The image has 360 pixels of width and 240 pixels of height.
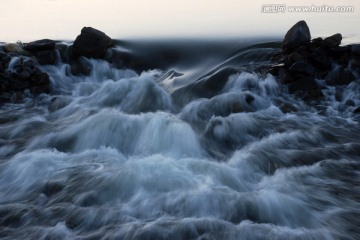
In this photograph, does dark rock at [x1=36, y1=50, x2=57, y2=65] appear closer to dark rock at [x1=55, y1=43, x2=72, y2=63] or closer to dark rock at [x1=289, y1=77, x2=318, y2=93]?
dark rock at [x1=55, y1=43, x2=72, y2=63]

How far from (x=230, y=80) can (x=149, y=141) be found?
4.55 m

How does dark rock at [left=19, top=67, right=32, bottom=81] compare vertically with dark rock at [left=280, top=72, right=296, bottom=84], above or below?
above

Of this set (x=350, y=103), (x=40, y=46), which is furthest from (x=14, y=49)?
(x=350, y=103)

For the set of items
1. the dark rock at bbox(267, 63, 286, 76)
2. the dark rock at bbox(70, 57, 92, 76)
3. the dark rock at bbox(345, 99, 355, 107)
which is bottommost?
the dark rock at bbox(345, 99, 355, 107)

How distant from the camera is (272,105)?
37.4ft

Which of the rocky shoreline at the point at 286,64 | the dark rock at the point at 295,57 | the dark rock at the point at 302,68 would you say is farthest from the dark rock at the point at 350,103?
the dark rock at the point at 295,57

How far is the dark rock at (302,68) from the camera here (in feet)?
39.8

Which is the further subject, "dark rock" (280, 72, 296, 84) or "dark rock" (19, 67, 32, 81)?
Result: "dark rock" (19, 67, 32, 81)

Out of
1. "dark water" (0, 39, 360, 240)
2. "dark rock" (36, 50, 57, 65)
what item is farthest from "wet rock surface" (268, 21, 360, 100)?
"dark rock" (36, 50, 57, 65)

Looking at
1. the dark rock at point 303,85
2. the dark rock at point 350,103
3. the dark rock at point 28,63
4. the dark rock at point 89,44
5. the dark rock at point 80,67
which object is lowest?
the dark rock at point 350,103

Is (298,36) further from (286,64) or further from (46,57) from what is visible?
(46,57)

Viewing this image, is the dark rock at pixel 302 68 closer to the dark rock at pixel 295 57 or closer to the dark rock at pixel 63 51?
the dark rock at pixel 295 57

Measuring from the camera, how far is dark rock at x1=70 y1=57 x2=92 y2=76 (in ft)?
46.8

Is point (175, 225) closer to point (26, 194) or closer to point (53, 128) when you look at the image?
point (26, 194)
